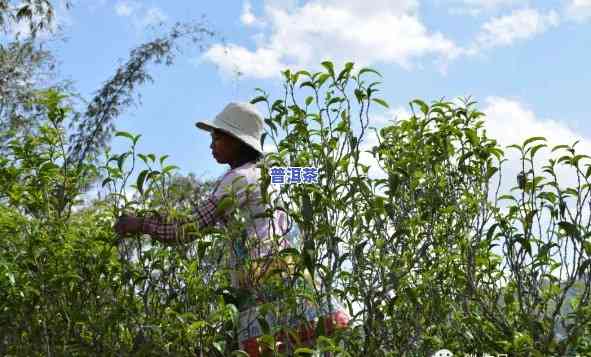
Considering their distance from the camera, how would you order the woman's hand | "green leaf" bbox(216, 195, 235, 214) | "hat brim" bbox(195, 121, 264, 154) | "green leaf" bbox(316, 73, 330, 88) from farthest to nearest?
"hat brim" bbox(195, 121, 264, 154) → "green leaf" bbox(316, 73, 330, 88) → the woman's hand → "green leaf" bbox(216, 195, 235, 214)

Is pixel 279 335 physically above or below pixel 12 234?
below

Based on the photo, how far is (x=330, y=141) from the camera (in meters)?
2.85

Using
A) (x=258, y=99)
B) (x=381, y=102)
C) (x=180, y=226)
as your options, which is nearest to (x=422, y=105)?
(x=381, y=102)

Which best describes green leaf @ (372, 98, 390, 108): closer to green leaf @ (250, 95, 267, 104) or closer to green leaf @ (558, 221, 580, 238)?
green leaf @ (250, 95, 267, 104)

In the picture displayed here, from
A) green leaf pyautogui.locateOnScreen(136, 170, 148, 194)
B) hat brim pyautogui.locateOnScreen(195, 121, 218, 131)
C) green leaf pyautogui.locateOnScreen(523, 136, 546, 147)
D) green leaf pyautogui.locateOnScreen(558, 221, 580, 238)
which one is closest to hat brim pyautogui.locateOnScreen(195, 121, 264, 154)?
hat brim pyautogui.locateOnScreen(195, 121, 218, 131)

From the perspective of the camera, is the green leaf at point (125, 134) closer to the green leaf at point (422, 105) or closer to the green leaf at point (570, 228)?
the green leaf at point (422, 105)

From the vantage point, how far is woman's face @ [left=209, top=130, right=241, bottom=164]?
3146mm

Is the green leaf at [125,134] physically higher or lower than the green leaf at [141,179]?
higher

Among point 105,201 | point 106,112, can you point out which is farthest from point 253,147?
point 106,112

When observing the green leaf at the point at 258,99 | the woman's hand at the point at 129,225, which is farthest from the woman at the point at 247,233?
the green leaf at the point at 258,99

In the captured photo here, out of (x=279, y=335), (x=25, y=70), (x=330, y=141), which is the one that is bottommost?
(x=279, y=335)

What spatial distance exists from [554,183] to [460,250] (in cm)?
43

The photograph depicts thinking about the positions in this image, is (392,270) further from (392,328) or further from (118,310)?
(118,310)

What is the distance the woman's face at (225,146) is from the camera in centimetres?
315
